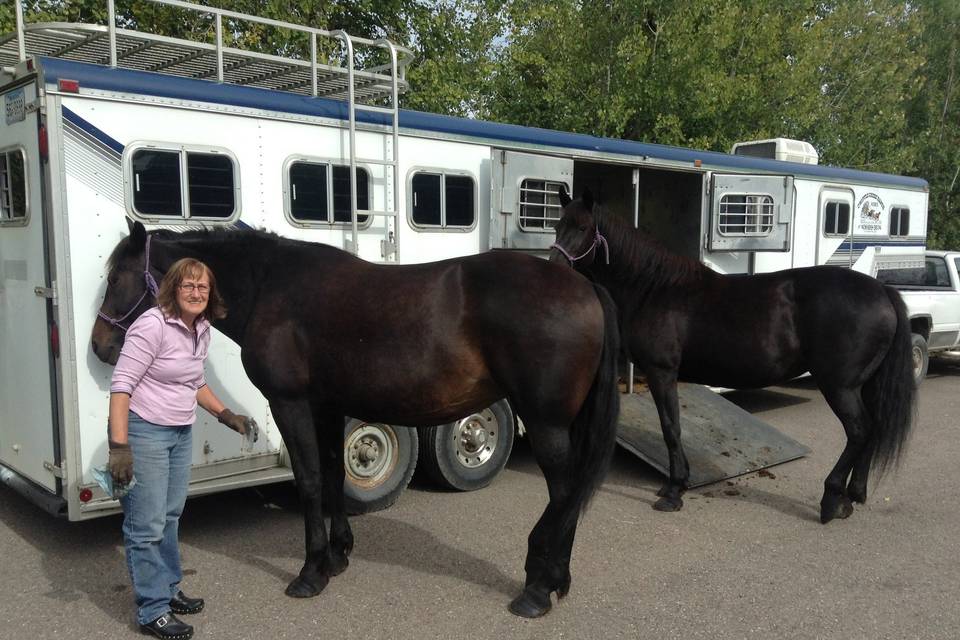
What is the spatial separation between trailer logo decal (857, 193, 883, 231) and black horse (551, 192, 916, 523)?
486cm

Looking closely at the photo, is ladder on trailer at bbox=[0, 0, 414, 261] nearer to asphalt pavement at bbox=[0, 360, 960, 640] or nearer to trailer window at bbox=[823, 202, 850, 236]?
asphalt pavement at bbox=[0, 360, 960, 640]

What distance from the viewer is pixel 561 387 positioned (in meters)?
3.81

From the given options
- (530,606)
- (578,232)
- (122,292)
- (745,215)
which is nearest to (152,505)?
(122,292)

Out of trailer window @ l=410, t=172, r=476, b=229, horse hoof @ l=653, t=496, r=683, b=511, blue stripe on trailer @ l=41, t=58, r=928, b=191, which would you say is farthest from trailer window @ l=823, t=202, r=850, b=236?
trailer window @ l=410, t=172, r=476, b=229

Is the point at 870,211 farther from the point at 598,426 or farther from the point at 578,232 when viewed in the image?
the point at 598,426

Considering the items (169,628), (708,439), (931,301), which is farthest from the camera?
(931,301)

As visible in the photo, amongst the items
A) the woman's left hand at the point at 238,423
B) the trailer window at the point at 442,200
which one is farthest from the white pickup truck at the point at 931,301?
the woman's left hand at the point at 238,423

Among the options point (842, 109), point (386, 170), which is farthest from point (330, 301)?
point (842, 109)

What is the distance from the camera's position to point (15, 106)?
437 cm

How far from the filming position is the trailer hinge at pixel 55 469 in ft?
14.2

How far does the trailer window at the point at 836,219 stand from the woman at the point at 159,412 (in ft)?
26.4

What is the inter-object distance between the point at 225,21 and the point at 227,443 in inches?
342

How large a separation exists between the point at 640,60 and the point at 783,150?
19.8 ft

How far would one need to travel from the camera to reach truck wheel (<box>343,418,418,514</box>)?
209 inches
